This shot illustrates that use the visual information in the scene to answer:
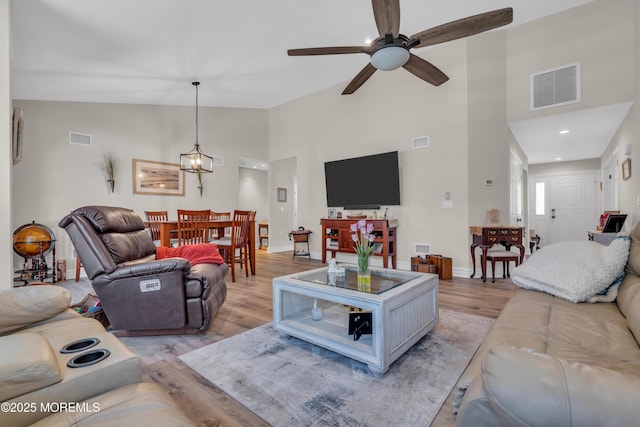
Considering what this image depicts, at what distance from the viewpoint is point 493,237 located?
4.00 meters

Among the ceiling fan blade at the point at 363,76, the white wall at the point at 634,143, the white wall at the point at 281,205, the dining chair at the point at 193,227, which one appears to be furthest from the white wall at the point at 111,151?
the white wall at the point at 634,143

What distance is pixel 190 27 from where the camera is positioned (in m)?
3.29

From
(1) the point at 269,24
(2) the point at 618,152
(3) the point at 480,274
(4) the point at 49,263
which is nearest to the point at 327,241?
(3) the point at 480,274

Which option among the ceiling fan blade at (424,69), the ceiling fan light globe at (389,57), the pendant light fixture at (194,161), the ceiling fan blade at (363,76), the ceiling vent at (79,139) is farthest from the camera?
the pendant light fixture at (194,161)

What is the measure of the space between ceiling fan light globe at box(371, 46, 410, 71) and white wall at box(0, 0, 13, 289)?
281 cm

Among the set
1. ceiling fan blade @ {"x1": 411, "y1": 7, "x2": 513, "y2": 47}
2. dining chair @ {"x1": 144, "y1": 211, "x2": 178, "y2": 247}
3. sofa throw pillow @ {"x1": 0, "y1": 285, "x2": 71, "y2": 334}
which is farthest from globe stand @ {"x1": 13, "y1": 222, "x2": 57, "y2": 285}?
ceiling fan blade @ {"x1": 411, "y1": 7, "x2": 513, "y2": 47}

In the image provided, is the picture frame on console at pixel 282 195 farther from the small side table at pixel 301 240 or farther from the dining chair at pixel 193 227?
the dining chair at pixel 193 227

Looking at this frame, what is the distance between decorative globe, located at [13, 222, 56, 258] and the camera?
3.84 m

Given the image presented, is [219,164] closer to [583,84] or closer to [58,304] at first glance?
[58,304]

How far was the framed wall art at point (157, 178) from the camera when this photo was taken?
16.9 ft

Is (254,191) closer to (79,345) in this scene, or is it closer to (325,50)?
(325,50)

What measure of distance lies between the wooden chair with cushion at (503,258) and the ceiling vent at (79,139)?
20.2ft

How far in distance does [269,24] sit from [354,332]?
3.49 m

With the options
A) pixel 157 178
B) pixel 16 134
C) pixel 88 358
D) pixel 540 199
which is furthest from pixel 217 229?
pixel 540 199
